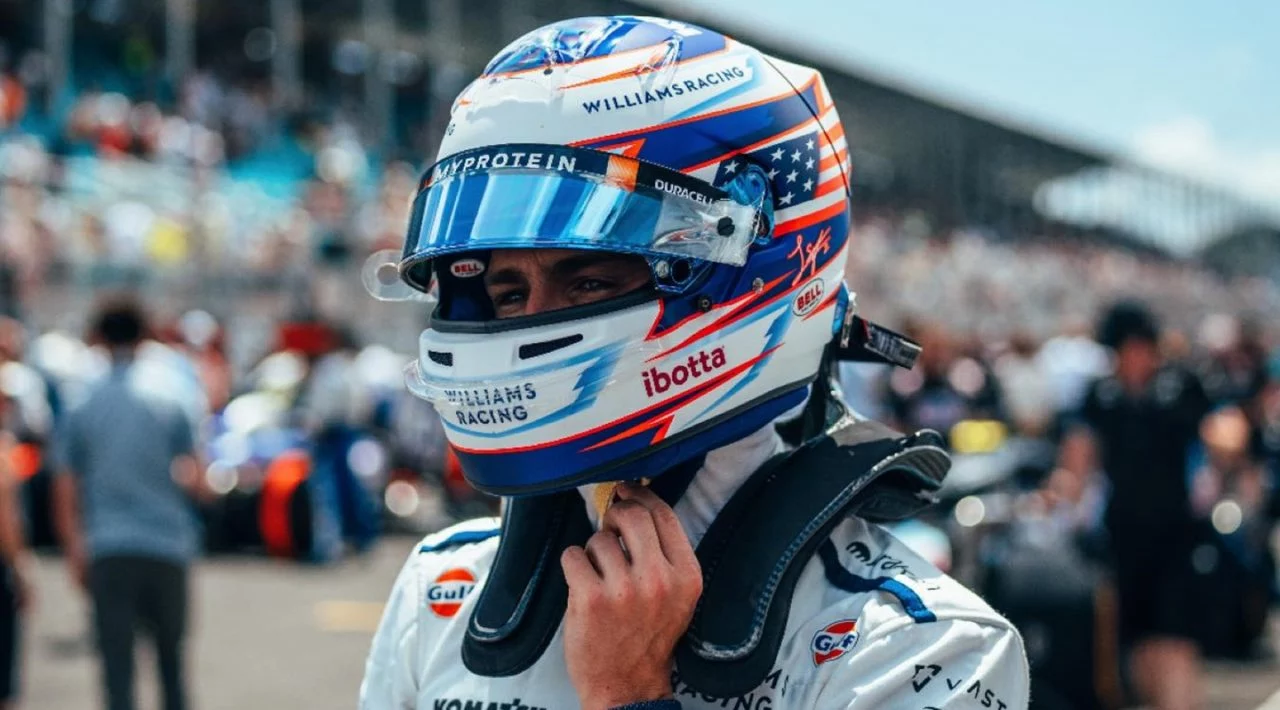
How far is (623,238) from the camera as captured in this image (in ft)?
4.97

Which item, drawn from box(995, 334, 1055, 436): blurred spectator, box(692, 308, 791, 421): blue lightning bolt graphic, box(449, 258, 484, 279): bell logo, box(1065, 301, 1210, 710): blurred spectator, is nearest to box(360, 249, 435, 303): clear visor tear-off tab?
box(449, 258, 484, 279): bell logo

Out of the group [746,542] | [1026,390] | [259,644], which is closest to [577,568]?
[746,542]

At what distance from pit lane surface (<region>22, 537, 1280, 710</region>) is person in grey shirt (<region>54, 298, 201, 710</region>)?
39.9 inches

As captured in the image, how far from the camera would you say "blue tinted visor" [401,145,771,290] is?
1.51 m

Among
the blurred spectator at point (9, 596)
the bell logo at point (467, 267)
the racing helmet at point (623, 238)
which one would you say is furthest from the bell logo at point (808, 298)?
the blurred spectator at point (9, 596)

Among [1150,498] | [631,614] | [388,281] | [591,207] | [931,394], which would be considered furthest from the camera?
[931,394]

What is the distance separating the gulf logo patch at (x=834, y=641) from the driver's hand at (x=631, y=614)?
0.15 metres

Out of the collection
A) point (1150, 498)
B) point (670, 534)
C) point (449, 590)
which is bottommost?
point (1150, 498)

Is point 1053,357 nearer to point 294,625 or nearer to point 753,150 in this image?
point 294,625

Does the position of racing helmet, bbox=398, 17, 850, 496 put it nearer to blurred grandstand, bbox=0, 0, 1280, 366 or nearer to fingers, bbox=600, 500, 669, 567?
fingers, bbox=600, 500, 669, 567

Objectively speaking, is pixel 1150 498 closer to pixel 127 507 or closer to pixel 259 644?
pixel 127 507

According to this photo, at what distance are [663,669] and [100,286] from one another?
10495 millimetres

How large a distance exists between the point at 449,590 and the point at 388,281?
498 mm

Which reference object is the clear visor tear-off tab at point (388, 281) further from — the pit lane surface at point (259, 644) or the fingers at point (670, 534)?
the pit lane surface at point (259, 644)
